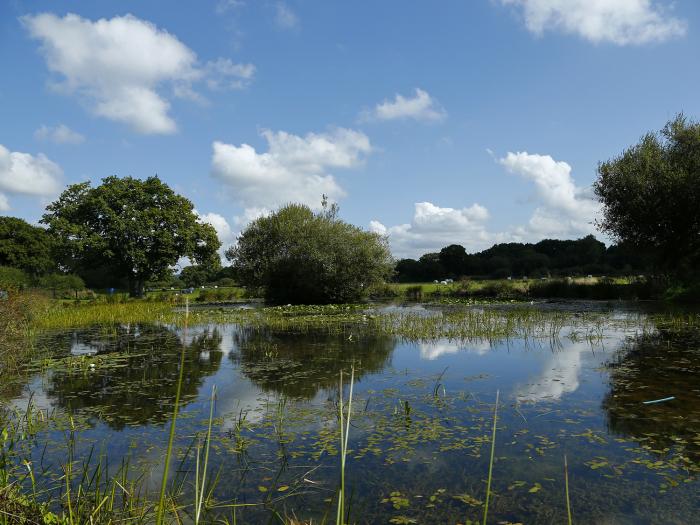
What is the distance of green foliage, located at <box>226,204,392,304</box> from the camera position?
124ft

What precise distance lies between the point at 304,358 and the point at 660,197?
25.0 metres

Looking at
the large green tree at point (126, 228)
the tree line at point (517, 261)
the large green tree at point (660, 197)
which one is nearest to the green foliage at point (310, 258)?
the large green tree at point (126, 228)

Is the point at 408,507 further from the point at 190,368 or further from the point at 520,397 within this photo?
the point at 190,368

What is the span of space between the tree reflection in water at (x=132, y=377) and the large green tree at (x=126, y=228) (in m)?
23.9

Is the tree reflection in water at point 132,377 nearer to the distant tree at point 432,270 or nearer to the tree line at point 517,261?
the tree line at point 517,261

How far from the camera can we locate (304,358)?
12852 mm

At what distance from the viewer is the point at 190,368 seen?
1188cm

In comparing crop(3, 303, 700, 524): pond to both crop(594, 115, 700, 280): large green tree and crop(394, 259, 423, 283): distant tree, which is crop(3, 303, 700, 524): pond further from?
crop(394, 259, 423, 283): distant tree

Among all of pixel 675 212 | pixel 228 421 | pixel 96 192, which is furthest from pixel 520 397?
pixel 96 192

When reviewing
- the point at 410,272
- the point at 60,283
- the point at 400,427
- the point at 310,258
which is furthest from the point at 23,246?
the point at 400,427

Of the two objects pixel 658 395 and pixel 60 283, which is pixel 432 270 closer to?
pixel 60 283

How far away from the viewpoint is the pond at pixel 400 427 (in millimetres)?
4637

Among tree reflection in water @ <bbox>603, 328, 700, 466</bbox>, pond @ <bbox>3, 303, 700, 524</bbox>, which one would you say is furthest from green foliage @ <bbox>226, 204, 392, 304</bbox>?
tree reflection in water @ <bbox>603, 328, 700, 466</bbox>

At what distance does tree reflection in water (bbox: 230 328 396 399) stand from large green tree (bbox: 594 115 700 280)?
68.0 ft
